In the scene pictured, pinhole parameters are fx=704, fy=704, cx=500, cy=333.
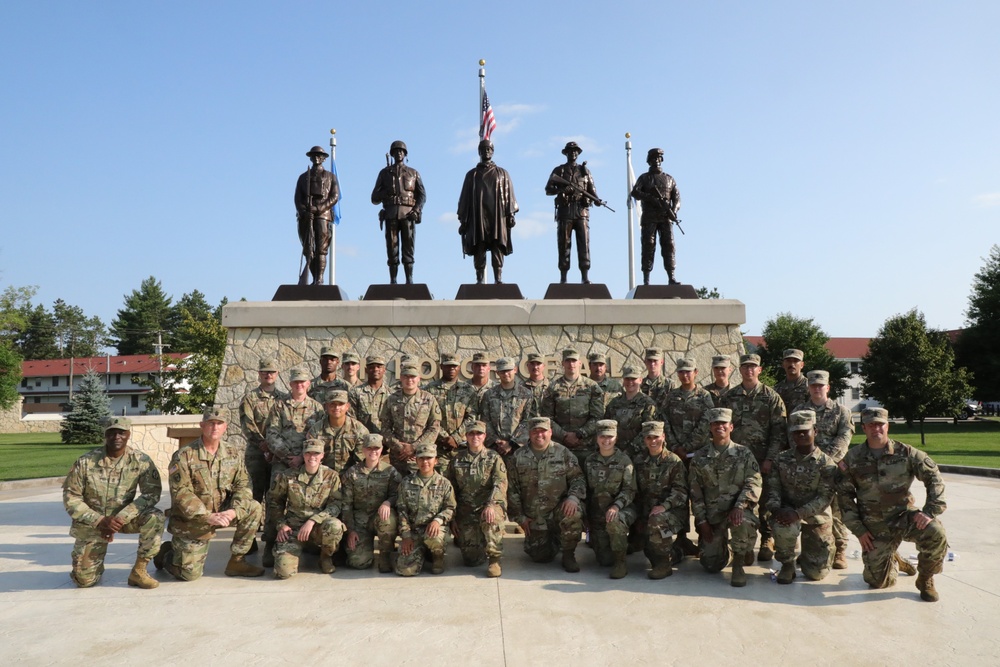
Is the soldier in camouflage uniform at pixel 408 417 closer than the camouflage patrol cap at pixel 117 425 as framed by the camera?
No

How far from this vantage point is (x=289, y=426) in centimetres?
618

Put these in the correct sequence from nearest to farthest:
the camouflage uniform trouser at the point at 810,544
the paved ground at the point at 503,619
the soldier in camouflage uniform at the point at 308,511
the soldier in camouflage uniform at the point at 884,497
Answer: the paved ground at the point at 503,619 → the soldier in camouflage uniform at the point at 884,497 → the camouflage uniform trouser at the point at 810,544 → the soldier in camouflage uniform at the point at 308,511

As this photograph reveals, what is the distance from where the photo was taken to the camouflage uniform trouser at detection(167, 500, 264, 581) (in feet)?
17.7

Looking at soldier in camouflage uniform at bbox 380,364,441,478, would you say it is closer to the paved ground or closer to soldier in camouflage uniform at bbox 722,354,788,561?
the paved ground

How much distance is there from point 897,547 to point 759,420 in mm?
1503

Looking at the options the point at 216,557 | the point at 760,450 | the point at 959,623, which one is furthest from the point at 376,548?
the point at 959,623

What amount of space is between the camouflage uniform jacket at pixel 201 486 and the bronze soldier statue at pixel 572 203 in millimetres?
5020

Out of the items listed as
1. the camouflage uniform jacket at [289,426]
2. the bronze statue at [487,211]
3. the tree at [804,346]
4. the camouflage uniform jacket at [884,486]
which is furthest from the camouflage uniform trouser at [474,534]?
the tree at [804,346]

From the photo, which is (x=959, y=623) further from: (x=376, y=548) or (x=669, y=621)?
(x=376, y=548)

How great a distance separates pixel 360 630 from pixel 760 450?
3.76 meters

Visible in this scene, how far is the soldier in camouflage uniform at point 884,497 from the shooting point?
16.0 feet

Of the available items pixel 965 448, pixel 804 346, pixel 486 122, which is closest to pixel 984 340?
pixel 804 346

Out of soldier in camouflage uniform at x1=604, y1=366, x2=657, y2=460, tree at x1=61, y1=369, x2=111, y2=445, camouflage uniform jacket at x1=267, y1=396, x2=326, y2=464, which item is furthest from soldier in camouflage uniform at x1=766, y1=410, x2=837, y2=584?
tree at x1=61, y1=369, x2=111, y2=445

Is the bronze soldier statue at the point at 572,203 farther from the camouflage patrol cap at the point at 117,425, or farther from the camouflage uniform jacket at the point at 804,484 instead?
the camouflage patrol cap at the point at 117,425
